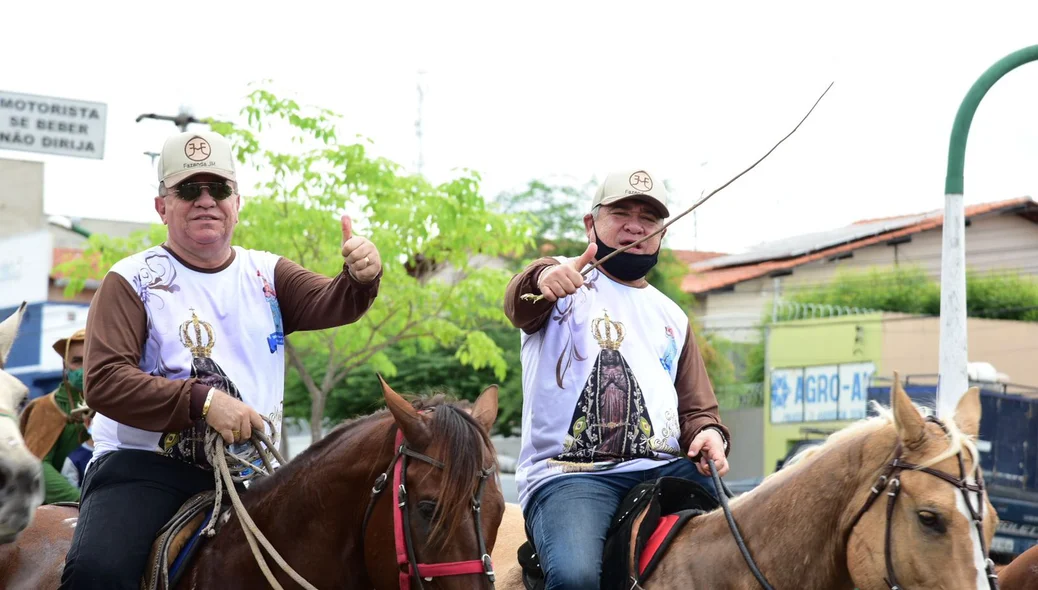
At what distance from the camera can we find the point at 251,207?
663 inches

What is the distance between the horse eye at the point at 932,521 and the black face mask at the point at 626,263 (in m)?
1.73

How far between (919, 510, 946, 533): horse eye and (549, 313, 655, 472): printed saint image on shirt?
140 cm

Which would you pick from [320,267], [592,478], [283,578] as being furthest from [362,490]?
[320,267]

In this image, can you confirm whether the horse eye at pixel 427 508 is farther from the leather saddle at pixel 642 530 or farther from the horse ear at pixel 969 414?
the horse ear at pixel 969 414

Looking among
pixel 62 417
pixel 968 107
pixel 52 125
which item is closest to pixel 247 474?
pixel 62 417

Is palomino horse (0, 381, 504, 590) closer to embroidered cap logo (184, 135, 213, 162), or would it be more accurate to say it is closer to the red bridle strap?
the red bridle strap

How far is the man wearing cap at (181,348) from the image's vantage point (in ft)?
14.6

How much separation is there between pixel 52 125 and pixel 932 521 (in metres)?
9.48

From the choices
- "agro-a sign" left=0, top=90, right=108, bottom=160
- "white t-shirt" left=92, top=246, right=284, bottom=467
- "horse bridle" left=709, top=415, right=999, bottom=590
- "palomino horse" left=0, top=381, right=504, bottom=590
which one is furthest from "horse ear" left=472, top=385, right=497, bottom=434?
"agro-a sign" left=0, top=90, right=108, bottom=160

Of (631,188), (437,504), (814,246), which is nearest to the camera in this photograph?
(437,504)

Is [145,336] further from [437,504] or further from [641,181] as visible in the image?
[641,181]

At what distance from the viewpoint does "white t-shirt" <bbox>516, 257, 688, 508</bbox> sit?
17.1ft

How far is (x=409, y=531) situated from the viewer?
13.3 feet

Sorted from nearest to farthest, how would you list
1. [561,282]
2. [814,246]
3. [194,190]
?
[561,282] → [194,190] → [814,246]
